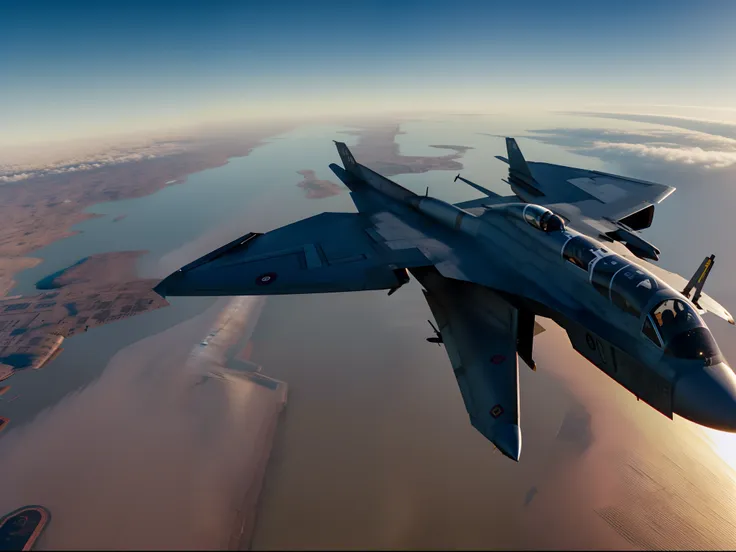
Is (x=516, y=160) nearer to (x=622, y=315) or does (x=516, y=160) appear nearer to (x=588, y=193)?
(x=588, y=193)

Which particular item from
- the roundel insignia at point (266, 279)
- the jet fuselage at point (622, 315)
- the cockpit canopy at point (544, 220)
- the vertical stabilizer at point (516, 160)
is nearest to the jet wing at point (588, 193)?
the vertical stabilizer at point (516, 160)

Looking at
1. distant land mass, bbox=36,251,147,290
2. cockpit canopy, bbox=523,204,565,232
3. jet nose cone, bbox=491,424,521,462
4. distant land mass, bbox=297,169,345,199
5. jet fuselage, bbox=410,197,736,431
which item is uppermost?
cockpit canopy, bbox=523,204,565,232

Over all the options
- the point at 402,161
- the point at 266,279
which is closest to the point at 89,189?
the point at 402,161

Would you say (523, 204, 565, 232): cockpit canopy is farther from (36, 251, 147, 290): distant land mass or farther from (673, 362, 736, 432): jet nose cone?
(36, 251, 147, 290): distant land mass

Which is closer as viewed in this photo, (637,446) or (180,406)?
(637,446)

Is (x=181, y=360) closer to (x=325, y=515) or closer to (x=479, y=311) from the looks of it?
(x=325, y=515)

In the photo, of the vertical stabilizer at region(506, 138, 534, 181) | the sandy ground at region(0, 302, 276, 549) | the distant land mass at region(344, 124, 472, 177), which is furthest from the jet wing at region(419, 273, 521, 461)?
the distant land mass at region(344, 124, 472, 177)

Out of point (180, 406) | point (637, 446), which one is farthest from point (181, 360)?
point (637, 446)
